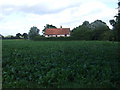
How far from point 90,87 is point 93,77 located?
1.47m

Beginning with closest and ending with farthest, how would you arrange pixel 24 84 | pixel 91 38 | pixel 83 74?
pixel 24 84 → pixel 83 74 → pixel 91 38

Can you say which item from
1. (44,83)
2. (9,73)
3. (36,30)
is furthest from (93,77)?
(36,30)

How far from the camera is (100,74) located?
31.7 ft

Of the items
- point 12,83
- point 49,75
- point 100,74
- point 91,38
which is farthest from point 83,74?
point 91,38

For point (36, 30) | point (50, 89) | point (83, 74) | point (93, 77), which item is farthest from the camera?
point (36, 30)

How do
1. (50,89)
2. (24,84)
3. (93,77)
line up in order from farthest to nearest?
1. (93,77)
2. (24,84)
3. (50,89)

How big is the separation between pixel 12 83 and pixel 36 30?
526ft

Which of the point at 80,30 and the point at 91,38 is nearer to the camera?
the point at 91,38

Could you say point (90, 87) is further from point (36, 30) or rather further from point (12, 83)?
point (36, 30)

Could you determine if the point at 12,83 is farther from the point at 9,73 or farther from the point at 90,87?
the point at 90,87

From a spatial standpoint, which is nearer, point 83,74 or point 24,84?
point 24,84

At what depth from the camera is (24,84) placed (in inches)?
326

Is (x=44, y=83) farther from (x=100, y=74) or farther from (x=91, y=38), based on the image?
(x=91, y=38)

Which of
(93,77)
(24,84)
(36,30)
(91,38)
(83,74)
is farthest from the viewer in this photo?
(36,30)
